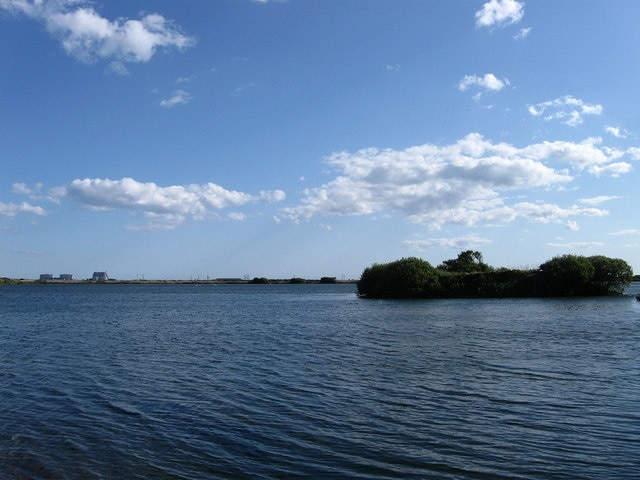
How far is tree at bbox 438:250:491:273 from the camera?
127m

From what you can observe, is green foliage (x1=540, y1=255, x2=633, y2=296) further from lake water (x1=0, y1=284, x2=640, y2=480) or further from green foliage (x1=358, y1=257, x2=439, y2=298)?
lake water (x1=0, y1=284, x2=640, y2=480)

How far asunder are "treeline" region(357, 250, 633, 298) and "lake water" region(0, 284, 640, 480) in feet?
225

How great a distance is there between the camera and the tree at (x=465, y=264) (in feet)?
415

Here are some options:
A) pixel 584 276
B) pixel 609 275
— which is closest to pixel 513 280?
pixel 584 276

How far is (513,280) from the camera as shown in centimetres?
10681

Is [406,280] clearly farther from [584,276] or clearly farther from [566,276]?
[584,276]

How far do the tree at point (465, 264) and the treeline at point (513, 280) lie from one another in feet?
51.8

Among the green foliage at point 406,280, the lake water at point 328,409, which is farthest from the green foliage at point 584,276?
the lake water at point 328,409

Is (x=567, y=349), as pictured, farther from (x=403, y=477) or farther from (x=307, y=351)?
(x=403, y=477)

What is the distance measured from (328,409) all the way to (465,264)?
4598 inches

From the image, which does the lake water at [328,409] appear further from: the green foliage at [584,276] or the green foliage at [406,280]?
the green foliage at [584,276]

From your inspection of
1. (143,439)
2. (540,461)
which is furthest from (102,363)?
(540,461)

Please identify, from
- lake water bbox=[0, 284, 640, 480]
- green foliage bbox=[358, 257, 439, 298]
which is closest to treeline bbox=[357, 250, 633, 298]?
green foliage bbox=[358, 257, 439, 298]

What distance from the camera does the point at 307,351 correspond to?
32.9 m
